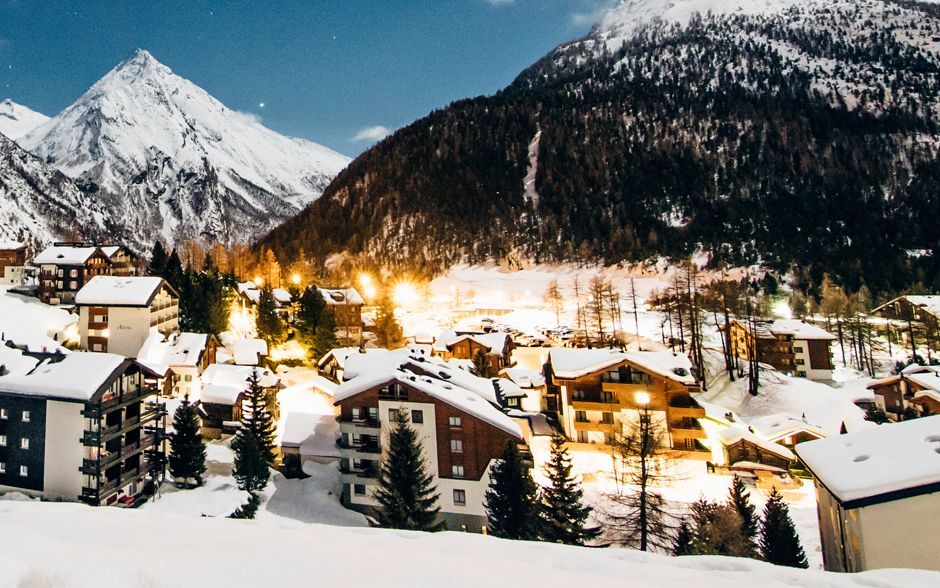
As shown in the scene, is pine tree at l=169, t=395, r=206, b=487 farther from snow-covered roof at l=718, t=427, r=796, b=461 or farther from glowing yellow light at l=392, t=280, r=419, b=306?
glowing yellow light at l=392, t=280, r=419, b=306

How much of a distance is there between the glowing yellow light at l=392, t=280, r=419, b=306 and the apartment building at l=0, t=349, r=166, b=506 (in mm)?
80065

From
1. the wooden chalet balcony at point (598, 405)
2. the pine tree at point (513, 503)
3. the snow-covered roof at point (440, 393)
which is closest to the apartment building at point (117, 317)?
the snow-covered roof at point (440, 393)

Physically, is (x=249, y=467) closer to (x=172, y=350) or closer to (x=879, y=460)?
(x=172, y=350)

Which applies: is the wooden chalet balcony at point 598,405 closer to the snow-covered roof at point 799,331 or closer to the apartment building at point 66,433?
the apartment building at point 66,433

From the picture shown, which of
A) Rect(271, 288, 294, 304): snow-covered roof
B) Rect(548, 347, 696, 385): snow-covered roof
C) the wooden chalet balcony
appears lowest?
the wooden chalet balcony

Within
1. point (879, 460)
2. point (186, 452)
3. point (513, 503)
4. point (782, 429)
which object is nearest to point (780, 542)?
point (879, 460)

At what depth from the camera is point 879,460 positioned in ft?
47.1

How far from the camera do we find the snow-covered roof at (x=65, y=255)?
59.8m

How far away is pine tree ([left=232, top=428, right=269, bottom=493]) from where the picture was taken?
28859 mm

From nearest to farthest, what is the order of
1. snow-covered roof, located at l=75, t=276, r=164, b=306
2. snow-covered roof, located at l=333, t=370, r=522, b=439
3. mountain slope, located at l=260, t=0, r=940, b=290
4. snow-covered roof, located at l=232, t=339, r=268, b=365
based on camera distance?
snow-covered roof, located at l=333, t=370, r=522, b=439 → snow-covered roof, located at l=75, t=276, r=164, b=306 → snow-covered roof, located at l=232, t=339, r=268, b=365 → mountain slope, located at l=260, t=0, r=940, b=290

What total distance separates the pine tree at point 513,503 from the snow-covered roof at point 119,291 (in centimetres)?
4670

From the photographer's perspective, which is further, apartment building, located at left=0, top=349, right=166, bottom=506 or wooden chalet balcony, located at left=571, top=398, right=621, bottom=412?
wooden chalet balcony, located at left=571, top=398, right=621, bottom=412

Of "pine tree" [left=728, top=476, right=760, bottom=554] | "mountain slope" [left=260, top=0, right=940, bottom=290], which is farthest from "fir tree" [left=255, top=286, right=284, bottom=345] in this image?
"mountain slope" [left=260, top=0, right=940, bottom=290]

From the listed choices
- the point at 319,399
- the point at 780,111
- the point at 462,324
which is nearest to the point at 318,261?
the point at 462,324
